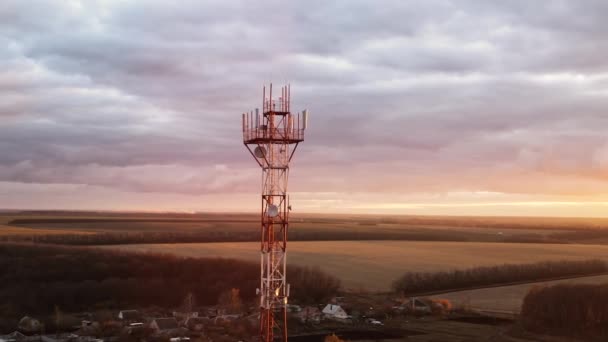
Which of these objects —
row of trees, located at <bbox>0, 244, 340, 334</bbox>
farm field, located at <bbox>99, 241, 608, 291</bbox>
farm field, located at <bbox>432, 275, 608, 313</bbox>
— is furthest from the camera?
farm field, located at <bbox>99, 241, 608, 291</bbox>

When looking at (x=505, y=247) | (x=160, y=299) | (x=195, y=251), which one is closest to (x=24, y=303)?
(x=160, y=299)

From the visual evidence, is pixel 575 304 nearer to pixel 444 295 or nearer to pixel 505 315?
pixel 505 315

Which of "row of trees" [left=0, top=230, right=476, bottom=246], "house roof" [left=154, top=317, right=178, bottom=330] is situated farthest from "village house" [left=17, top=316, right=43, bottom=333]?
"row of trees" [left=0, top=230, right=476, bottom=246]

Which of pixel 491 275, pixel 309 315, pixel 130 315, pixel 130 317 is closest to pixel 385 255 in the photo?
pixel 491 275

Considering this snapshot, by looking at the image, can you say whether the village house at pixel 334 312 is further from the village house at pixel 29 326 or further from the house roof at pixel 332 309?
the village house at pixel 29 326

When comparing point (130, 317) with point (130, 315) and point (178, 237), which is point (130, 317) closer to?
point (130, 315)

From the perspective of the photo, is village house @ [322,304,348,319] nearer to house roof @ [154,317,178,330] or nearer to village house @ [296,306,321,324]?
village house @ [296,306,321,324]
